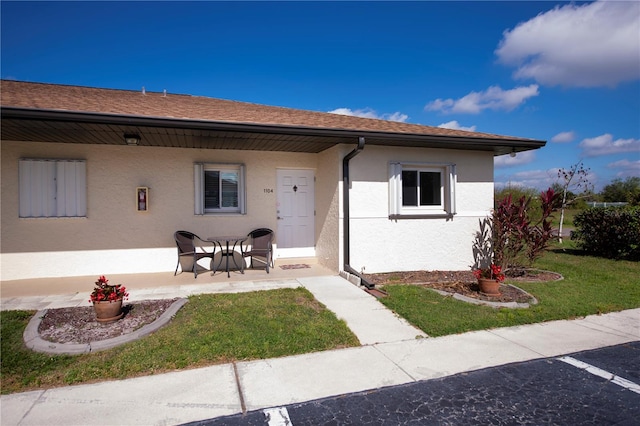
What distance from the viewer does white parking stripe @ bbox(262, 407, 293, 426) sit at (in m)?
2.66

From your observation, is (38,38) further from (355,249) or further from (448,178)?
(448,178)

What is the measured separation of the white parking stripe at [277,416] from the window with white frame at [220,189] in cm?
614

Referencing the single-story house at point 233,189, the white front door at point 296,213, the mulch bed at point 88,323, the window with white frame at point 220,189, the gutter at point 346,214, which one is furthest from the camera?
the white front door at point 296,213

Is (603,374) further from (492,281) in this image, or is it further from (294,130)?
(294,130)

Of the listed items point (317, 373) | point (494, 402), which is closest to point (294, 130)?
point (317, 373)

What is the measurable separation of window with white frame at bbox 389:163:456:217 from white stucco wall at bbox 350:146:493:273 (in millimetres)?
191

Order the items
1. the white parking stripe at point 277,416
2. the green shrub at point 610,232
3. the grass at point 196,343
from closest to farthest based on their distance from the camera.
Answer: the white parking stripe at point 277,416, the grass at point 196,343, the green shrub at point 610,232

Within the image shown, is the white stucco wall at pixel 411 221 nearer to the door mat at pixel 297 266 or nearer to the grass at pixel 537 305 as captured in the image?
the grass at pixel 537 305

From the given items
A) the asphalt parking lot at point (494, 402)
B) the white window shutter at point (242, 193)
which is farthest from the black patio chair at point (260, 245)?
the asphalt parking lot at point (494, 402)

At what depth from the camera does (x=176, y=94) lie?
35.8ft

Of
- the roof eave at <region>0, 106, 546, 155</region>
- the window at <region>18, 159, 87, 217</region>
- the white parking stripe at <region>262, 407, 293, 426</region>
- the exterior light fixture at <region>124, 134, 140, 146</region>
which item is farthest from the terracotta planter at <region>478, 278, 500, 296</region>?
the window at <region>18, 159, 87, 217</region>

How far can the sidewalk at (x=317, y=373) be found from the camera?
2.81m

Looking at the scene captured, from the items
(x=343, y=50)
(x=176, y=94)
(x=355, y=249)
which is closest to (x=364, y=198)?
(x=355, y=249)

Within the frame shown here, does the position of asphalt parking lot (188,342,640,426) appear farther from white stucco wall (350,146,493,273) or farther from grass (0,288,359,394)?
white stucco wall (350,146,493,273)
